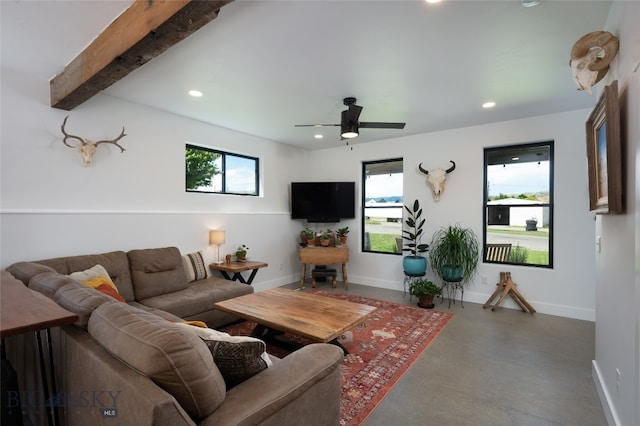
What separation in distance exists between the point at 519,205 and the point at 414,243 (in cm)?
156

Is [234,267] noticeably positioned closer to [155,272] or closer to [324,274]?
[155,272]

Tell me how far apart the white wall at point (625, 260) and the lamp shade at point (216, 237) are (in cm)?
395

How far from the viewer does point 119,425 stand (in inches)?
37.9

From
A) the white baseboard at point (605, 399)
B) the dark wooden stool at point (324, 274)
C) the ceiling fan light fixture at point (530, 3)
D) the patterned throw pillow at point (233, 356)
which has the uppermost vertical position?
the ceiling fan light fixture at point (530, 3)

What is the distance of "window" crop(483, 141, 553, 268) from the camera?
13.4 ft

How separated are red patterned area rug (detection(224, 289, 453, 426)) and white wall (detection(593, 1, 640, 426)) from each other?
131 centimetres

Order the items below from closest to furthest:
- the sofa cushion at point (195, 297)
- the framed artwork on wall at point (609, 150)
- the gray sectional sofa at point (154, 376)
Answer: the gray sectional sofa at point (154, 376)
the framed artwork on wall at point (609, 150)
the sofa cushion at point (195, 297)

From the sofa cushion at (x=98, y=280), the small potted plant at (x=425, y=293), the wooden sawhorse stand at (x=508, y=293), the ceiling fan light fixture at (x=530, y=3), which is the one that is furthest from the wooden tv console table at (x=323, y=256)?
the ceiling fan light fixture at (x=530, y=3)

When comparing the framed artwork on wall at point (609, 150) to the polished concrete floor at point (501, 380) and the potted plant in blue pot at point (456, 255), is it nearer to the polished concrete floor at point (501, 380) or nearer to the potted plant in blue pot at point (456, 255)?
the polished concrete floor at point (501, 380)

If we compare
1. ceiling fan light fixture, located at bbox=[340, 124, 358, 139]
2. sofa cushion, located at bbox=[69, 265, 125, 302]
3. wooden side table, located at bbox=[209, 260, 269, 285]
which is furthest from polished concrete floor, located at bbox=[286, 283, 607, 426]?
wooden side table, located at bbox=[209, 260, 269, 285]

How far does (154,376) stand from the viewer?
970 millimetres

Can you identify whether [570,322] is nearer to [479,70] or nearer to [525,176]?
[525,176]

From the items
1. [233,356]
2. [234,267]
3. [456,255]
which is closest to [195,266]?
[234,267]

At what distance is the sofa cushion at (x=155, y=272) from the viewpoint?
3152 millimetres
